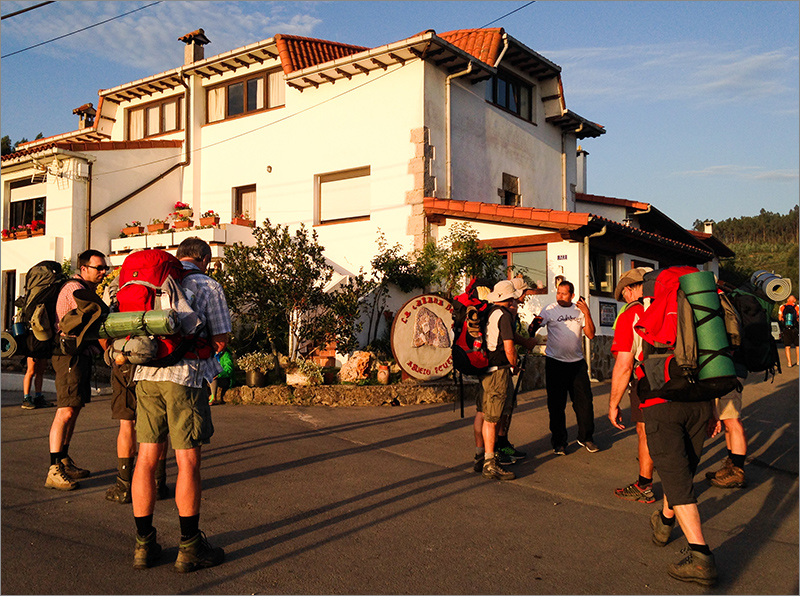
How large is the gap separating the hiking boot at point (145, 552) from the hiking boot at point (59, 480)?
1.86 metres

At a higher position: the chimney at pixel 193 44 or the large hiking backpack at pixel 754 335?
the chimney at pixel 193 44

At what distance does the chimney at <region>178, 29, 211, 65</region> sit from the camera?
63.4 feet

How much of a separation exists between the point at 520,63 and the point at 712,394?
15.2 metres

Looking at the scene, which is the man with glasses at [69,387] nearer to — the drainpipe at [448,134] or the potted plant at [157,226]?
the drainpipe at [448,134]

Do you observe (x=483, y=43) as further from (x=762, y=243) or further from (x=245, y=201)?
(x=762, y=243)

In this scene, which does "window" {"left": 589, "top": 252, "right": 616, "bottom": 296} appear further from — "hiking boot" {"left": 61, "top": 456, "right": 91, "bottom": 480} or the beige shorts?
"hiking boot" {"left": 61, "top": 456, "right": 91, "bottom": 480}

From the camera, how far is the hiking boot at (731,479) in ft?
19.9

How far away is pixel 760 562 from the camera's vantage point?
167 inches

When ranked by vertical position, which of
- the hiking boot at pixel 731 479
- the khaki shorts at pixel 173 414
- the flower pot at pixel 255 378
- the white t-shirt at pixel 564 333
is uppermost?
the white t-shirt at pixel 564 333

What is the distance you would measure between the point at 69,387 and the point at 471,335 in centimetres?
350

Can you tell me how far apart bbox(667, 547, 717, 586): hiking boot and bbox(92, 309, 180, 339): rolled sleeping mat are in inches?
127

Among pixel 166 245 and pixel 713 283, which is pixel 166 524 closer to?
pixel 713 283

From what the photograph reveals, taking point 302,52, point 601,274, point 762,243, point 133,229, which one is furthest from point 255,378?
point 762,243

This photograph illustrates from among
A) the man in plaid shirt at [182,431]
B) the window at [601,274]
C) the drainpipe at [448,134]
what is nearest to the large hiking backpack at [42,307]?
the man in plaid shirt at [182,431]
